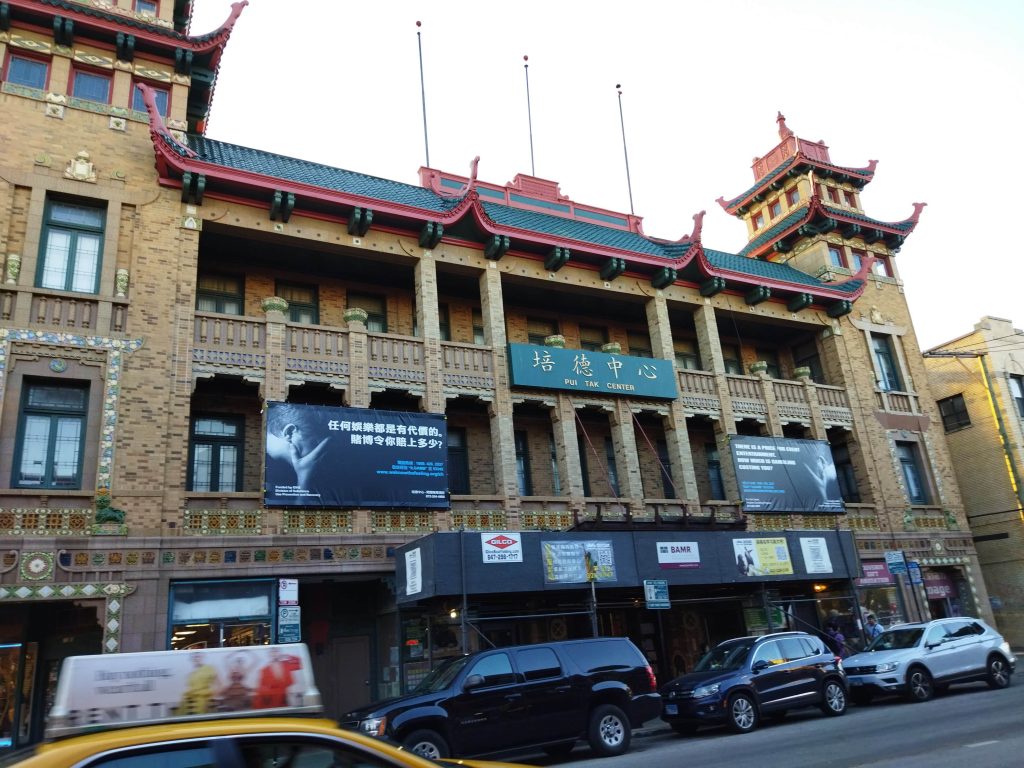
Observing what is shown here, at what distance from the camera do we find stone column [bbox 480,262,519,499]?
20531 mm

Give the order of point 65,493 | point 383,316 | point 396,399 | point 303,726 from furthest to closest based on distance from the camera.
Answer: point 383,316 < point 396,399 < point 65,493 < point 303,726

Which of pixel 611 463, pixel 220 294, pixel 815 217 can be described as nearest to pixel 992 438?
pixel 815 217

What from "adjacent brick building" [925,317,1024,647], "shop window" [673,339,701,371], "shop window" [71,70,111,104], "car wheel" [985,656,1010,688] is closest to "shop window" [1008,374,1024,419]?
"adjacent brick building" [925,317,1024,647]

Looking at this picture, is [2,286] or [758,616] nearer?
[2,286]

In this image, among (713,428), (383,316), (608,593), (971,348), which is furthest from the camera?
Result: (971,348)

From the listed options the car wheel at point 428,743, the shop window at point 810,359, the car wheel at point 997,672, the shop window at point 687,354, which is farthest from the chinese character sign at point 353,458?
the shop window at point 810,359

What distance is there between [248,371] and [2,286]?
514cm

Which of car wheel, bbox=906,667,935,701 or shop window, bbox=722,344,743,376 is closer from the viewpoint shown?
car wheel, bbox=906,667,935,701

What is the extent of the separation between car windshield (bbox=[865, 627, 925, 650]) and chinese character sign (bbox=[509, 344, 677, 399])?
8.64m

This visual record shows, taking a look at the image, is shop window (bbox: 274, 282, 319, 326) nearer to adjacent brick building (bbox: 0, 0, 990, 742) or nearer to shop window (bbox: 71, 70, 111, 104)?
adjacent brick building (bbox: 0, 0, 990, 742)

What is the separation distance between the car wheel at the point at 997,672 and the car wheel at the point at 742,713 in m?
6.32

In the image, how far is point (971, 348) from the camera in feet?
105

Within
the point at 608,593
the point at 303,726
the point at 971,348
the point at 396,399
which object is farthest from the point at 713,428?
the point at 303,726

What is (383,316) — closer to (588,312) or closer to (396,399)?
(396,399)
